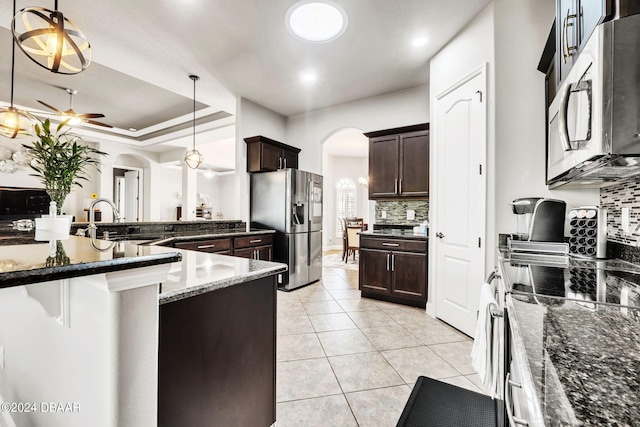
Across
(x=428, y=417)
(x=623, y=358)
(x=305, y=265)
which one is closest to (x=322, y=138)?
(x=305, y=265)

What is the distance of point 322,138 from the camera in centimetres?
487

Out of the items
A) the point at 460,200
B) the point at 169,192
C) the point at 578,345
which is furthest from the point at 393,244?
the point at 169,192

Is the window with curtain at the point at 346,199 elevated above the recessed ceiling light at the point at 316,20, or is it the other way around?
the recessed ceiling light at the point at 316,20

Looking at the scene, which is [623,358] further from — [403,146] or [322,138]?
[322,138]

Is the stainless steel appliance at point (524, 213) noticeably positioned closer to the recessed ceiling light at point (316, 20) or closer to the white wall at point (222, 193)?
the recessed ceiling light at point (316, 20)

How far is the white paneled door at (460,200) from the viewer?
8.16ft

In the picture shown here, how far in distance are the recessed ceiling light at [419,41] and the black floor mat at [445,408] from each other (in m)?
3.16

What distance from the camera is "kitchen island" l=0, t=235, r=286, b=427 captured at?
0.73m

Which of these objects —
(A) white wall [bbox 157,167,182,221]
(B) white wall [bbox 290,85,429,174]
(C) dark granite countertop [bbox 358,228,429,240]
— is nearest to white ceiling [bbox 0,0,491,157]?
(B) white wall [bbox 290,85,429,174]

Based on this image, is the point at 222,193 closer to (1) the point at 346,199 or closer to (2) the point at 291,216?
(1) the point at 346,199

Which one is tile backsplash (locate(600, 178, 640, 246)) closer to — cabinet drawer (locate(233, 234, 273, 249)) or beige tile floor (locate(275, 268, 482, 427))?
beige tile floor (locate(275, 268, 482, 427))

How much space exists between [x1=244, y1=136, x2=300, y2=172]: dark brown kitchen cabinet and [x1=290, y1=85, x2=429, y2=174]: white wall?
52 centimetres

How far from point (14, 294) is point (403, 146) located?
375cm

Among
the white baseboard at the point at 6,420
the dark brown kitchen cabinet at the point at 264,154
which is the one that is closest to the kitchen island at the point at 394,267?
the dark brown kitchen cabinet at the point at 264,154
